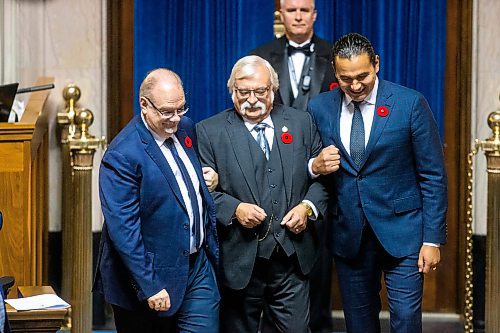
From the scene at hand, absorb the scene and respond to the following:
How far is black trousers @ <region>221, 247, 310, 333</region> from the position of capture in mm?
5227

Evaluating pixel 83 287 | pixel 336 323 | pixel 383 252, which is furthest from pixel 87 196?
pixel 383 252

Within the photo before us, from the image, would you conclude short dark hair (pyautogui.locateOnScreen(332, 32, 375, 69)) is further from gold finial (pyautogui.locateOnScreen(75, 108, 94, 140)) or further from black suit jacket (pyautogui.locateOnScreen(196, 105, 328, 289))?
gold finial (pyautogui.locateOnScreen(75, 108, 94, 140))

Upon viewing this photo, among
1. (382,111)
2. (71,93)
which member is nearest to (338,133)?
(382,111)

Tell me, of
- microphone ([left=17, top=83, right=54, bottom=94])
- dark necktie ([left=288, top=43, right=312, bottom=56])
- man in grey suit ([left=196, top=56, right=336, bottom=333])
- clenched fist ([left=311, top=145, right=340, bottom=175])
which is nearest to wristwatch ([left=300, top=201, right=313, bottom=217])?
man in grey suit ([left=196, top=56, right=336, bottom=333])

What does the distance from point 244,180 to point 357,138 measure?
1.64 feet

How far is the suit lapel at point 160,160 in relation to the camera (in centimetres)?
488

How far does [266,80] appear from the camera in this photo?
514cm

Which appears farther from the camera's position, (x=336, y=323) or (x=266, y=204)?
(x=336, y=323)

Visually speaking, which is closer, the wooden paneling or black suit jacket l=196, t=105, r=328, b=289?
black suit jacket l=196, t=105, r=328, b=289

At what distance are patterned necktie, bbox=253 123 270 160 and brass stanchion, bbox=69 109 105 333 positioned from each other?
5.61 ft

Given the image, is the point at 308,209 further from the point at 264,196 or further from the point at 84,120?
the point at 84,120

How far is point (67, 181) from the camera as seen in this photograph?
6941 mm

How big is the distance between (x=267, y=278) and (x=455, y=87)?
234cm

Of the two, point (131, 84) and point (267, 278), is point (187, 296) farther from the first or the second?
point (131, 84)
